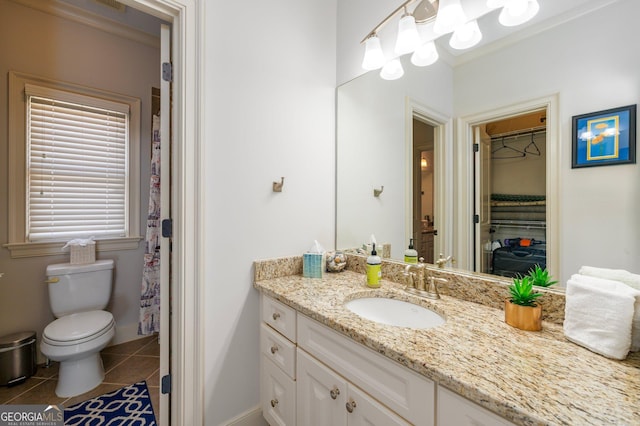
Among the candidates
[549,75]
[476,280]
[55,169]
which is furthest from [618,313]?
[55,169]

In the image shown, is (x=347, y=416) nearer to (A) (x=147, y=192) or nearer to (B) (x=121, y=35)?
(A) (x=147, y=192)

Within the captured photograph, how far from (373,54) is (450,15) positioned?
1.39 feet

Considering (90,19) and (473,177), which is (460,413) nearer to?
(473,177)

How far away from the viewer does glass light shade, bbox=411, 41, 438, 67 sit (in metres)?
1.31

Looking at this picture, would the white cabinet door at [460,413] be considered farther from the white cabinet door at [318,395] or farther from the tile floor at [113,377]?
the tile floor at [113,377]

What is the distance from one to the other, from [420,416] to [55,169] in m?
2.86

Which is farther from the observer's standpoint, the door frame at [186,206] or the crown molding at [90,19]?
the crown molding at [90,19]

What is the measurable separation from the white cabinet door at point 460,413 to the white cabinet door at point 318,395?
35cm

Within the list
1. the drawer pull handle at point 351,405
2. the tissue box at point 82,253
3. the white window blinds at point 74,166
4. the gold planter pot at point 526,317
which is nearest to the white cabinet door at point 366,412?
the drawer pull handle at point 351,405

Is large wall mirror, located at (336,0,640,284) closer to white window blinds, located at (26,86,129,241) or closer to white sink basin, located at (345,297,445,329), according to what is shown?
white sink basin, located at (345,297,445,329)

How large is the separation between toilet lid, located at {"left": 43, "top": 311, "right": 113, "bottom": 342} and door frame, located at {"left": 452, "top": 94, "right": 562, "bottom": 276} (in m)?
2.23

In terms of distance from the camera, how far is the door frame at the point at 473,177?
0.96 meters

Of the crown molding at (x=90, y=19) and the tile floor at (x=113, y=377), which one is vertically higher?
the crown molding at (x=90, y=19)

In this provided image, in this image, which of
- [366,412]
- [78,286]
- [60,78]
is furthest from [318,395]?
[60,78]
